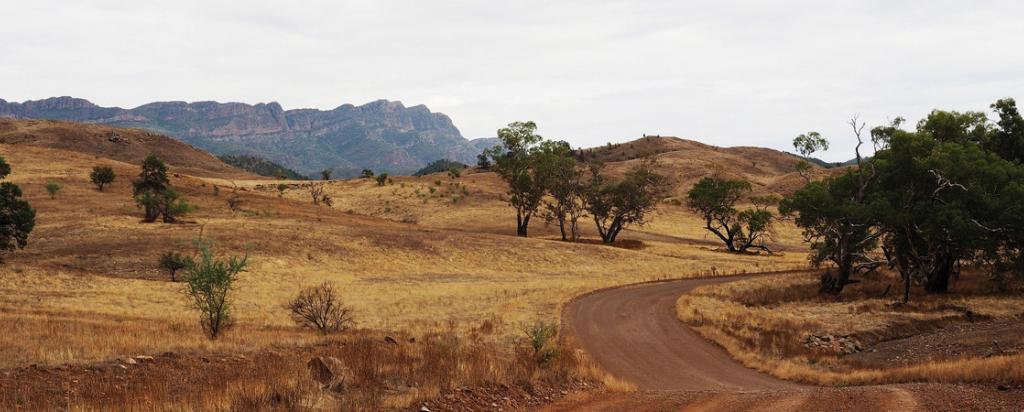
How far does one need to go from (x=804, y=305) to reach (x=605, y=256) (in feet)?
91.7

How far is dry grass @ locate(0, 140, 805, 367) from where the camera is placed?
21.4 meters

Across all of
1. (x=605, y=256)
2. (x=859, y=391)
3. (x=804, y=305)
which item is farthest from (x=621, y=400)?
(x=605, y=256)

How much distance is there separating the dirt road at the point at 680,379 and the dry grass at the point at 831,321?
1.14 meters

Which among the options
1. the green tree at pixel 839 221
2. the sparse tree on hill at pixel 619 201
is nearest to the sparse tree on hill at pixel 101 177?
the sparse tree on hill at pixel 619 201

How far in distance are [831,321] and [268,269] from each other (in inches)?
1594

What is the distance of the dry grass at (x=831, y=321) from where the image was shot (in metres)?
17.7

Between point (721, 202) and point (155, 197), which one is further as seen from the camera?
point (721, 202)

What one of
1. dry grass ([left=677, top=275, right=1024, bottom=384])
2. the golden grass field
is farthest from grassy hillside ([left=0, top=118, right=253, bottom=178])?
dry grass ([left=677, top=275, right=1024, bottom=384])

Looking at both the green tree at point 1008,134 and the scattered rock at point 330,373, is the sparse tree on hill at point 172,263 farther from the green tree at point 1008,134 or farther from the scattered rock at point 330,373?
the green tree at point 1008,134

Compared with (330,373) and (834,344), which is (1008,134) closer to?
(834,344)

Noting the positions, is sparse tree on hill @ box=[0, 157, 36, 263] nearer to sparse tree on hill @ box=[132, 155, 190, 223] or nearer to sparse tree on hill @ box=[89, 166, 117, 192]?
sparse tree on hill @ box=[132, 155, 190, 223]

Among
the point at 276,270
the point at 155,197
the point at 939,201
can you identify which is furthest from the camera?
the point at 155,197

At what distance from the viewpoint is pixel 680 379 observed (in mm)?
19672

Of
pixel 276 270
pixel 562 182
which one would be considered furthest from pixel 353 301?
pixel 562 182
